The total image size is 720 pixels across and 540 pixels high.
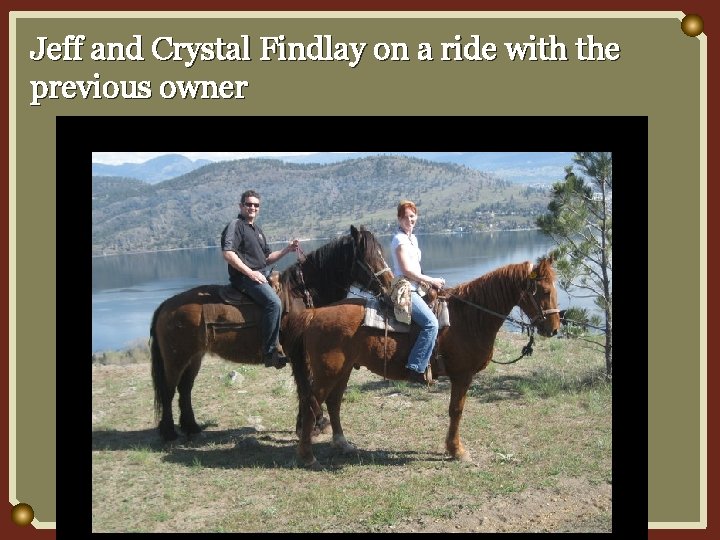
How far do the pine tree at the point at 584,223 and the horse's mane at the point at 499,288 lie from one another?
2.70 m

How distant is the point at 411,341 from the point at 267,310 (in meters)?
1.66

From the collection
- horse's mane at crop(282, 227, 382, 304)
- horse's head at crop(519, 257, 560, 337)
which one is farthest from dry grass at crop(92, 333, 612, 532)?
horse's mane at crop(282, 227, 382, 304)

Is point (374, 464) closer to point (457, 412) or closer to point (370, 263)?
point (457, 412)

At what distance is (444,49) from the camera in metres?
5.06

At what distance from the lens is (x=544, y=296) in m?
5.76

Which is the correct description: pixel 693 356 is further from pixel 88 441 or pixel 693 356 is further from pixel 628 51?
pixel 88 441

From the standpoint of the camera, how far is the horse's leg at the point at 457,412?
629cm

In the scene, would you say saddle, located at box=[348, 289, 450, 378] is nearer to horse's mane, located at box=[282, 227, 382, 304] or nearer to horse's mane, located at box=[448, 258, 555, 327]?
horse's mane, located at box=[448, 258, 555, 327]

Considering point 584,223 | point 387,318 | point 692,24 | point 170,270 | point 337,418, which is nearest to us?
point 692,24

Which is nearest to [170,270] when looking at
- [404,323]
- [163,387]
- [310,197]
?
[163,387]

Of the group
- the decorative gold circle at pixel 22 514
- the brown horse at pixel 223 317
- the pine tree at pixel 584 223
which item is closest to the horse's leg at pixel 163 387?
the brown horse at pixel 223 317

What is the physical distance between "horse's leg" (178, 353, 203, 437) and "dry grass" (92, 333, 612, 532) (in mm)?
172

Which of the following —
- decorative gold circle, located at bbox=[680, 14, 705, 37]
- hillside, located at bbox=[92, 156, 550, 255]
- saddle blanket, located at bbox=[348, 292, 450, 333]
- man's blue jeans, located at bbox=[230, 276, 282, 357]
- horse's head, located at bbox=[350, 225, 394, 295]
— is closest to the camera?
decorative gold circle, located at bbox=[680, 14, 705, 37]

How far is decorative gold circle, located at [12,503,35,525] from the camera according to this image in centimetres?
506
